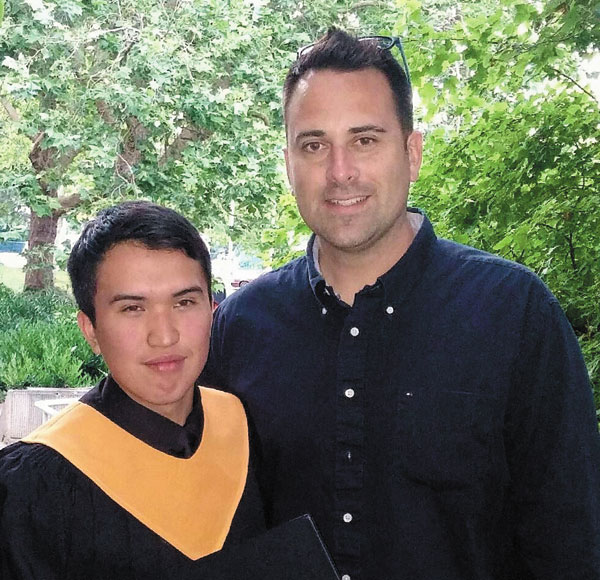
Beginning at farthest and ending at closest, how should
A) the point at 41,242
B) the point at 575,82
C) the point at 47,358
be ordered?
the point at 41,242, the point at 47,358, the point at 575,82

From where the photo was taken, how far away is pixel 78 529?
36.7 inches

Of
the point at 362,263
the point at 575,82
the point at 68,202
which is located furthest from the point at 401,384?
the point at 68,202

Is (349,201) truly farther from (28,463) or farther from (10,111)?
(10,111)

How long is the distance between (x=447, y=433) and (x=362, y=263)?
0.87ft

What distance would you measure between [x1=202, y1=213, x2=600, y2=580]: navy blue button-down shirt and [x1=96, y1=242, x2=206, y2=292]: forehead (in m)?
0.23

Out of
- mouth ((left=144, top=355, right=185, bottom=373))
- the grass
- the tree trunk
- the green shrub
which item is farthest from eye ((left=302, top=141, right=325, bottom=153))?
the grass

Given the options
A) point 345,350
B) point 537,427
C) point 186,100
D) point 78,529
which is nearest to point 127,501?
point 78,529

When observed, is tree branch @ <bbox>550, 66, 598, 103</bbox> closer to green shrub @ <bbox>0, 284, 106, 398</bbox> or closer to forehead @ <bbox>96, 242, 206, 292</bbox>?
forehead @ <bbox>96, 242, 206, 292</bbox>

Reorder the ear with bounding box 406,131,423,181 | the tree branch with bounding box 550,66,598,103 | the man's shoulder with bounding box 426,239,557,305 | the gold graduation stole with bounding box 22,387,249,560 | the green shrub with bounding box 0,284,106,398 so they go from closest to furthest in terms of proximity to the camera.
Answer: the gold graduation stole with bounding box 22,387,249,560 < the man's shoulder with bounding box 426,239,557,305 < the ear with bounding box 406,131,423,181 < the tree branch with bounding box 550,66,598,103 < the green shrub with bounding box 0,284,106,398

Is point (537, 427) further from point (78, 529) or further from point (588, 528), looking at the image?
point (78, 529)

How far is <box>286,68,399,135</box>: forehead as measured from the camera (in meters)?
1.12

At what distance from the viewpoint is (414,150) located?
1.20 meters

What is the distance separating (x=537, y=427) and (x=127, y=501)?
52cm

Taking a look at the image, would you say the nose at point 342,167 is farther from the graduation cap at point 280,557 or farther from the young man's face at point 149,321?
the graduation cap at point 280,557
